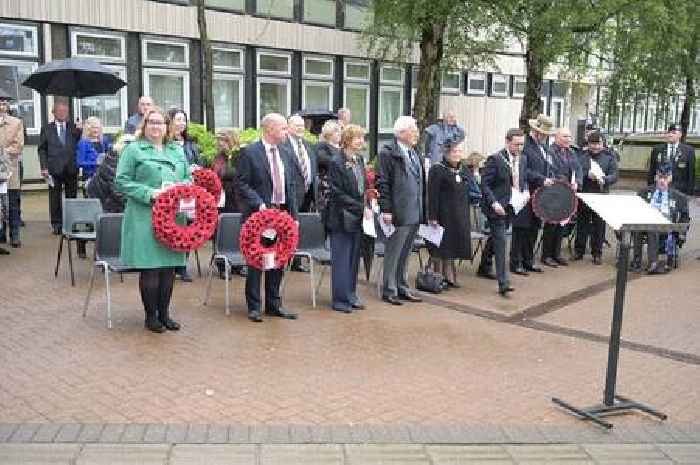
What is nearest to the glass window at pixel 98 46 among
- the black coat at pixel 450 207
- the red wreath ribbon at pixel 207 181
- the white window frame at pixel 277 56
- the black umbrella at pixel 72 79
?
the white window frame at pixel 277 56

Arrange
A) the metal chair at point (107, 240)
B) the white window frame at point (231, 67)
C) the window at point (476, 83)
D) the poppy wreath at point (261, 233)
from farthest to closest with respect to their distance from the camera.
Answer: the window at point (476, 83) → the white window frame at point (231, 67) → the metal chair at point (107, 240) → the poppy wreath at point (261, 233)

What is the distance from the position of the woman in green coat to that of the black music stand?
337 centimetres

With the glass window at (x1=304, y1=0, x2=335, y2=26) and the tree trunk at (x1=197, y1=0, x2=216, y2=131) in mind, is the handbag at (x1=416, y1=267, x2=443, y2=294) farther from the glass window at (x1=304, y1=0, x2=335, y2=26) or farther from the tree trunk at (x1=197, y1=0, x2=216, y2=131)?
the glass window at (x1=304, y1=0, x2=335, y2=26)

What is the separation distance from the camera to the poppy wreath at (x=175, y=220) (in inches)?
265

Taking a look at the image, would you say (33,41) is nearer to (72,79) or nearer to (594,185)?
(72,79)

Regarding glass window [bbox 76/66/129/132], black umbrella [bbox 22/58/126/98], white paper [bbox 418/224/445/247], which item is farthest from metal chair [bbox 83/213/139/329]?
glass window [bbox 76/66/129/132]

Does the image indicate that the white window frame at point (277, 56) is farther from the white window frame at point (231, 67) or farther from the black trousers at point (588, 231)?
the black trousers at point (588, 231)

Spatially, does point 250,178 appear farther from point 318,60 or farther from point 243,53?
point 318,60

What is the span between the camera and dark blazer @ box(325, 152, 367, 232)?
26.0 feet

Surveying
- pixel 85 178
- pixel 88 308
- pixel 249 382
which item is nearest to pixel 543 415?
pixel 249 382

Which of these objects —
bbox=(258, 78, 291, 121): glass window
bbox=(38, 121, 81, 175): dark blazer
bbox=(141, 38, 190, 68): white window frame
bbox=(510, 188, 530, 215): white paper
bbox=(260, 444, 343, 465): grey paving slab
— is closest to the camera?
bbox=(260, 444, 343, 465): grey paving slab

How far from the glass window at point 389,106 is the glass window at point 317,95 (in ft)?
8.05

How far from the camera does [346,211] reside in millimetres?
7926

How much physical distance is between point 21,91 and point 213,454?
1413cm
